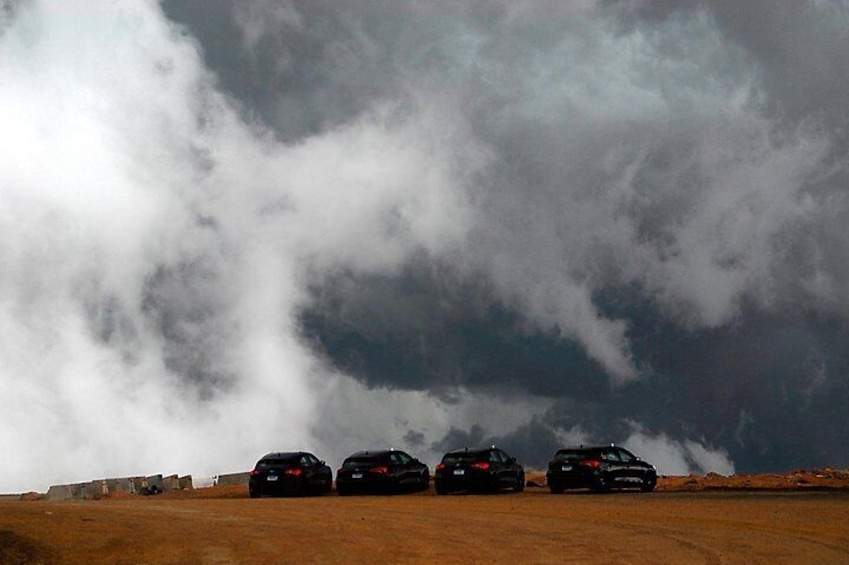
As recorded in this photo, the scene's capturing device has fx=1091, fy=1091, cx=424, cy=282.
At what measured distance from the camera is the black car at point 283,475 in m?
36.6

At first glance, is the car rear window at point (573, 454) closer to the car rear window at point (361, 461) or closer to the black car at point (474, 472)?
the black car at point (474, 472)

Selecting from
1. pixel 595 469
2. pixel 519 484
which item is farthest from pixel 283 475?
pixel 595 469

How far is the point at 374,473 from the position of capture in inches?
1451

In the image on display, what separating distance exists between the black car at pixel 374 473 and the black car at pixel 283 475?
3.68 feet

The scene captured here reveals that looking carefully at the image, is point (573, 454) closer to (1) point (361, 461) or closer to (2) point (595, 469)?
(2) point (595, 469)

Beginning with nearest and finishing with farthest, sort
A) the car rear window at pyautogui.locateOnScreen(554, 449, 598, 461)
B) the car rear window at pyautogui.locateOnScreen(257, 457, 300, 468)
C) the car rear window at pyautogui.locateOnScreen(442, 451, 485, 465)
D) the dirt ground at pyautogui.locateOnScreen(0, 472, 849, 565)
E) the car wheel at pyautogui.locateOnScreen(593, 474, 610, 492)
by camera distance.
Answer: the dirt ground at pyautogui.locateOnScreen(0, 472, 849, 565) → the car wheel at pyautogui.locateOnScreen(593, 474, 610, 492) → the car rear window at pyautogui.locateOnScreen(554, 449, 598, 461) → the car rear window at pyautogui.locateOnScreen(442, 451, 485, 465) → the car rear window at pyautogui.locateOnScreen(257, 457, 300, 468)

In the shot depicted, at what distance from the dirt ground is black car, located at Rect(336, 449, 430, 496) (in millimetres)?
10451

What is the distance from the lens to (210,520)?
20016 millimetres

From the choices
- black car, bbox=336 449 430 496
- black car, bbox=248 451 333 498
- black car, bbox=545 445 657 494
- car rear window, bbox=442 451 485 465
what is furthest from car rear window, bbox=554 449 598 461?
black car, bbox=248 451 333 498

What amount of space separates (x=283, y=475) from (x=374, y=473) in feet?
10.0

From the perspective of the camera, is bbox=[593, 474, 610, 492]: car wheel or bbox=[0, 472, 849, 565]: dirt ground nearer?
bbox=[0, 472, 849, 565]: dirt ground

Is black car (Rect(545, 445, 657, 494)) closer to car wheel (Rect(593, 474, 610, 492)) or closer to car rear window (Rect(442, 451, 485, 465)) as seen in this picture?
car wheel (Rect(593, 474, 610, 492))

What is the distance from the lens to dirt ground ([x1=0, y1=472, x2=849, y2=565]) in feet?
49.7

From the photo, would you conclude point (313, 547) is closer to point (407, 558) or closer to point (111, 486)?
point (407, 558)
